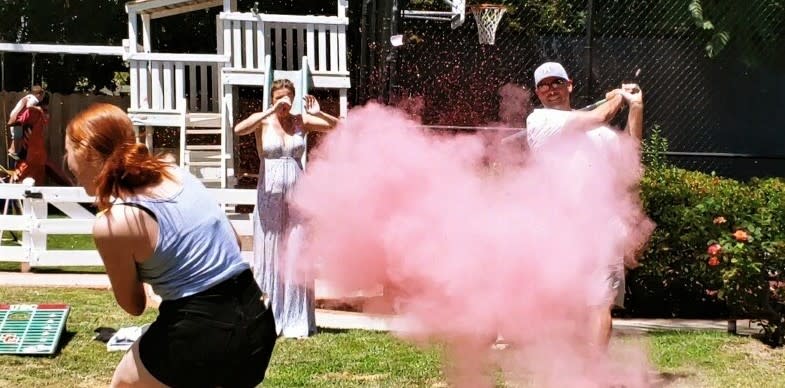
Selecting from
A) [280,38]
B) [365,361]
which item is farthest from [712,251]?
[280,38]

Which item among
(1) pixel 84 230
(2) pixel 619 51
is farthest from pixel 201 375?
(2) pixel 619 51

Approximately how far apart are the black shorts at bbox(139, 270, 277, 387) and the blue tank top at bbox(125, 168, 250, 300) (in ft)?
0.13

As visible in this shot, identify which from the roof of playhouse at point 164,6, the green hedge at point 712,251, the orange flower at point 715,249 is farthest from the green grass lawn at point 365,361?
the roof of playhouse at point 164,6

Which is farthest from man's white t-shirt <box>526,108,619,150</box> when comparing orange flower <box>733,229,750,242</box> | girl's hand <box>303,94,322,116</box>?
orange flower <box>733,229,750,242</box>

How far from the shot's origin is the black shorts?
9.95 ft

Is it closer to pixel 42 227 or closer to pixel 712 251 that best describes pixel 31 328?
pixel 42 227

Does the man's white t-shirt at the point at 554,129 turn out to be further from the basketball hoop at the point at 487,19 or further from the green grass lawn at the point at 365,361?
the basketball hoop at the point at 487,19

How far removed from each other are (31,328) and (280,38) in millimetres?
5736

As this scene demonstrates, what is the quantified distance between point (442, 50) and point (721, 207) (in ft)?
12.1

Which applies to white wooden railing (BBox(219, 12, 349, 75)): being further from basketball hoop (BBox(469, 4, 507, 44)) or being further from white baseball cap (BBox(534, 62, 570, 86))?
white baseball cap (BBox(534, 62, 570, 86))

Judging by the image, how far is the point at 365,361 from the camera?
597 cm

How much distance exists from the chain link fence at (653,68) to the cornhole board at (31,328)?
11.6 feet

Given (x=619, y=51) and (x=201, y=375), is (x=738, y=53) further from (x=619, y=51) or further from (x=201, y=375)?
(x=201, y=375)

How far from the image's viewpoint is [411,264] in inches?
187
